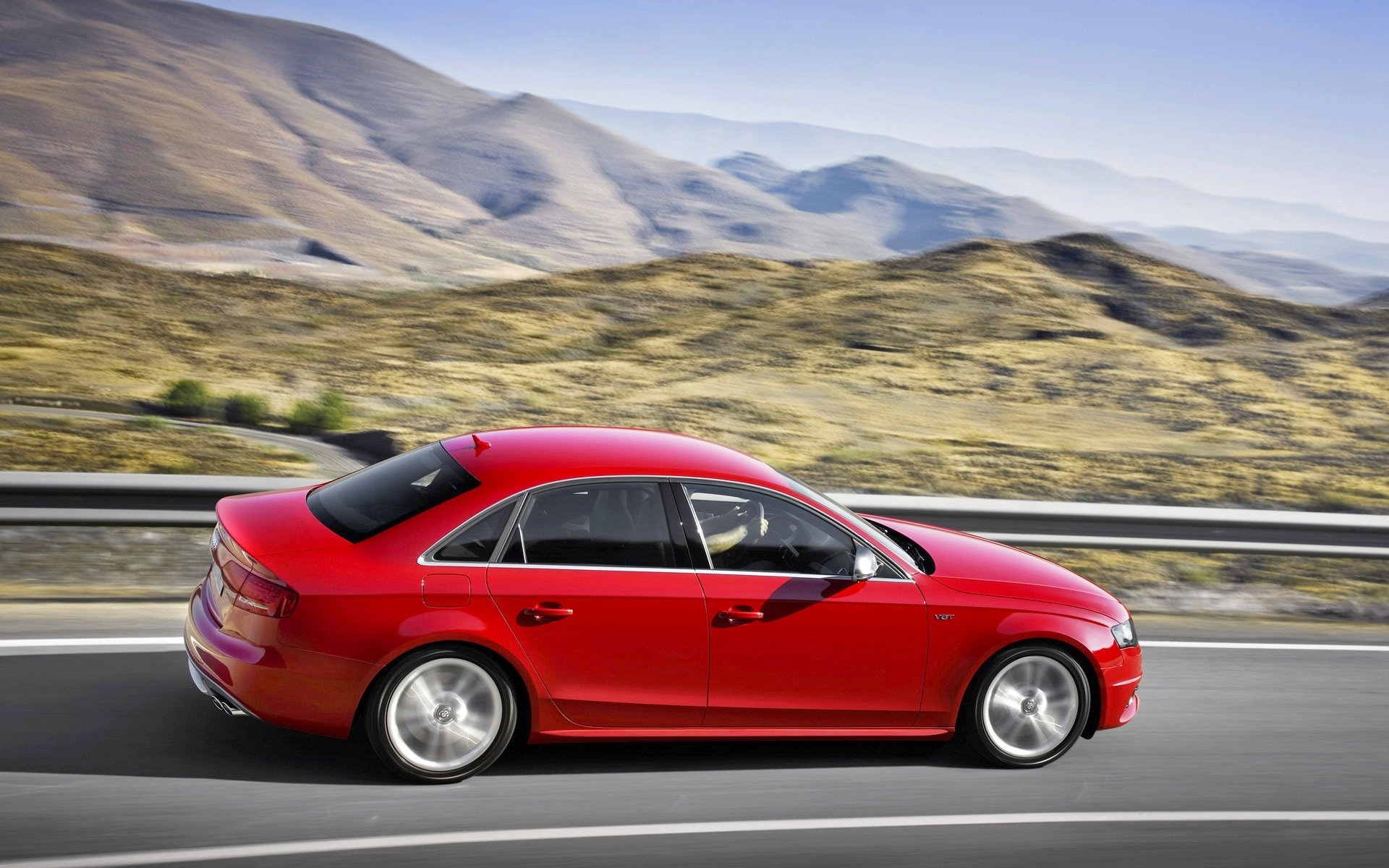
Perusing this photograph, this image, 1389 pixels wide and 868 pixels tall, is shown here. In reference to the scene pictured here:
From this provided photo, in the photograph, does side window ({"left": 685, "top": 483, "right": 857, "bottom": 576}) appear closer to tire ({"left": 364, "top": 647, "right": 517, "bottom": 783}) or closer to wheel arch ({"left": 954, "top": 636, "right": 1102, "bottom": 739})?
wheel arch ({"left": 954, "top": 636, "right": 1102, "bottom": 739})

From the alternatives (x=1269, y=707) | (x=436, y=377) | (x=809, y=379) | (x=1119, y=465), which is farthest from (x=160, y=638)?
(x=809, y=379)

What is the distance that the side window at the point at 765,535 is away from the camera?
5.11 meters

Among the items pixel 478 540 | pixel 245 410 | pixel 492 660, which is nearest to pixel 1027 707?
pixel 492 660

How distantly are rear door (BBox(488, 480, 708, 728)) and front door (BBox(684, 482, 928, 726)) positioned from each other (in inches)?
4.7

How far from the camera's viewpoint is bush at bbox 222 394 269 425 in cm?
1695

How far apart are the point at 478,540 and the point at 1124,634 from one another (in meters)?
2.91

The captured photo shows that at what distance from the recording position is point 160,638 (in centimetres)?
657

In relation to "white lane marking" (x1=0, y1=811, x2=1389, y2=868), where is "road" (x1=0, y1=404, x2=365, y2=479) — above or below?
below

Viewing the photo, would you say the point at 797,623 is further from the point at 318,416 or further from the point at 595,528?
the point at 318,416

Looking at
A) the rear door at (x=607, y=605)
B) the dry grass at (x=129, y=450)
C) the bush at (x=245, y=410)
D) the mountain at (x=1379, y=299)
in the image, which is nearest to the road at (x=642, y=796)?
the rear door at (x=607, y=605)

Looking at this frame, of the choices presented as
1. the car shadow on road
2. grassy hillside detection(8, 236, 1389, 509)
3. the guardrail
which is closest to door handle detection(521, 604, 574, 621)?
the car shadow on road

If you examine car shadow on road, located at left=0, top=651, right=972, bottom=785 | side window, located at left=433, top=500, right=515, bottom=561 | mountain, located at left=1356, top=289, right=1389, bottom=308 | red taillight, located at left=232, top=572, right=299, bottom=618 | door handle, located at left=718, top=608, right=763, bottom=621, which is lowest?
car shadow on road, located at left=0, top=651, right=972, bottom=785

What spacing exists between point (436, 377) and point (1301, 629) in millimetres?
15155

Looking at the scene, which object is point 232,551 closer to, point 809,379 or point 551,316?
point 809,379
